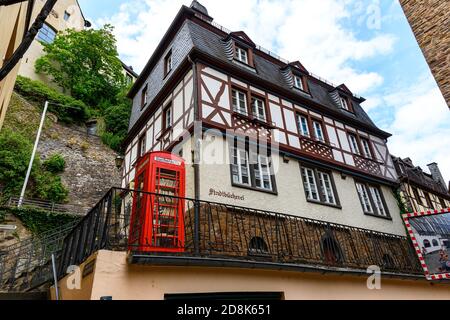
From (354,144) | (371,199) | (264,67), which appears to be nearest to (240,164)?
(264,67)

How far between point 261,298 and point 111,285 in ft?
9.00

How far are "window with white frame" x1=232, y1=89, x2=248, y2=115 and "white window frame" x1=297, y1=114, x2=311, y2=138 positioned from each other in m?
2.82

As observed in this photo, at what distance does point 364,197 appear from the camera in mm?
13086

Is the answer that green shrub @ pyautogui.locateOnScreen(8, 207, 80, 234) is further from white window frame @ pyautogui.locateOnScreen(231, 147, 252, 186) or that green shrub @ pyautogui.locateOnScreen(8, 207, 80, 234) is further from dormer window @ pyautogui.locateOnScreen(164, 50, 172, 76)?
white window frame @ pyautogui.locateOnScreen(231, 147, 252, 186)

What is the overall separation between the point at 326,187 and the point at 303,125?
2.93 meters

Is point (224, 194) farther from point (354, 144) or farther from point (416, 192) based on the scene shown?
point (416, 192)

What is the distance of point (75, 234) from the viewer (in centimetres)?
575

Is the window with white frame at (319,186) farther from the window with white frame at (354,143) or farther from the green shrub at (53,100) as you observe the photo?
the green shrub at (53,100)

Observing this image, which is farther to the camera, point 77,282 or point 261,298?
point 261,298

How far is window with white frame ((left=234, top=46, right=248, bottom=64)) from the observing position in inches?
501

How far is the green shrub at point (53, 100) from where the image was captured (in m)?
22.7

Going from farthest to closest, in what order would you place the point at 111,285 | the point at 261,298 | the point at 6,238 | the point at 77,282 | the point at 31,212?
the point at 31,212
the point at 6,238
the point at 261,298
the point at 77,282
the point at 111,285
